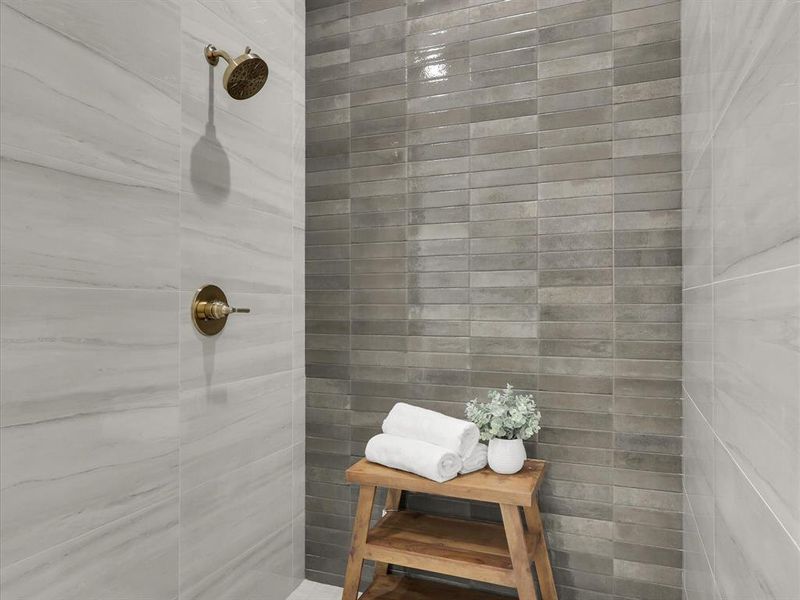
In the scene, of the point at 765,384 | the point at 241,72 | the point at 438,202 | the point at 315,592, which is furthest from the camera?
the point at 315,592

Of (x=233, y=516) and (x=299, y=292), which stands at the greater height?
(x=299, y=292)

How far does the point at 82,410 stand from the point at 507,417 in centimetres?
→ 99

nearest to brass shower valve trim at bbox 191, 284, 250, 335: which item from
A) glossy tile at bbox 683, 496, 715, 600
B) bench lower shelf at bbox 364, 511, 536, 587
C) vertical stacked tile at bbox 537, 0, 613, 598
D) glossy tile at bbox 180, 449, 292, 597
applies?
glossy tile at bbox 180, 449, 292, 597

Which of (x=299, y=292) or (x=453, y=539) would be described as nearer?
(x=453, y=539)

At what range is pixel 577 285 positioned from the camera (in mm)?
1539

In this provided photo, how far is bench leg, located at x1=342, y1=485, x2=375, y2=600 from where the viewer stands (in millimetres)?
1439

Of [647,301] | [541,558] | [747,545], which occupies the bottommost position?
[541,558]

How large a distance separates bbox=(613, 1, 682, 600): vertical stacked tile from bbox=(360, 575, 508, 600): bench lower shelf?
1.39ft

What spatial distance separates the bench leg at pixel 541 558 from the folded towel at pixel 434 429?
0.83 ft

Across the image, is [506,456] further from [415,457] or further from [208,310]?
[208,310]

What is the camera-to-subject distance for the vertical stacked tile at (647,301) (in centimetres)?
145

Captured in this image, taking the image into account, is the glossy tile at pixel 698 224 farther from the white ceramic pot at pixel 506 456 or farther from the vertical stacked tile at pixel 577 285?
the white ceramic pot at pixel 506 456

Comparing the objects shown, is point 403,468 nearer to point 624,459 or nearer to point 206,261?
point 624,459

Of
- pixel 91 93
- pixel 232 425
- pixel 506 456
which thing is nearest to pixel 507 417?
pixel 506 456
